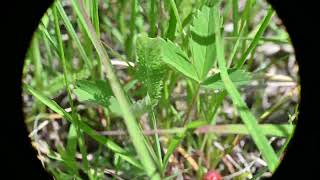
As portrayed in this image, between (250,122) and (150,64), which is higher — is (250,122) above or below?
below

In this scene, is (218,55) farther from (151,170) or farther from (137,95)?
(137,95)

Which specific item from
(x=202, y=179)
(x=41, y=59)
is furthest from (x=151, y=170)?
(x=41, y=59)

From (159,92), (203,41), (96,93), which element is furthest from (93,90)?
(203,41)

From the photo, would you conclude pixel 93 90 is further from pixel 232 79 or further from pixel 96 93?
pixel 232 79

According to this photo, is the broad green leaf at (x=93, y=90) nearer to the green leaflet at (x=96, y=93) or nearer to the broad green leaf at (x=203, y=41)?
the green leaflet at (x=96, y=93)

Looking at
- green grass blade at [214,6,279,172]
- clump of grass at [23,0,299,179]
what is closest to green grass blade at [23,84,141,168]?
clump of grass at [23,0,299,179]

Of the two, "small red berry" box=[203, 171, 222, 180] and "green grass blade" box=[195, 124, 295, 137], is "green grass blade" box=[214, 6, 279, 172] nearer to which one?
"green grass blade" box=[195, 124, 295, 137]

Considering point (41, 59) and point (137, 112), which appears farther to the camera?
point (41, 59)

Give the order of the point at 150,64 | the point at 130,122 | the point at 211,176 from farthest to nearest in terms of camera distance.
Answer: the point at 211,176, the point at 150,64, the point at 130,122
